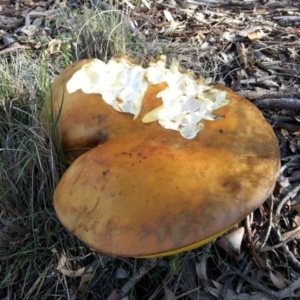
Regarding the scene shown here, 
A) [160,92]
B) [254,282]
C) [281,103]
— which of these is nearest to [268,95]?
[281,103]

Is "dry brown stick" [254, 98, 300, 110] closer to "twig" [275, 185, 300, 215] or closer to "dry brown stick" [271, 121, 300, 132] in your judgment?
"dry brown stick" [271, 121, 300, 132]

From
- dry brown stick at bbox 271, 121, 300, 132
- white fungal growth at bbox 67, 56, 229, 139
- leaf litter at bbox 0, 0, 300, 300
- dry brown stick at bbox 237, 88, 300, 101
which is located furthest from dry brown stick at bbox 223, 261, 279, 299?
dry brown stick at bbox 237, 88, 300, 101

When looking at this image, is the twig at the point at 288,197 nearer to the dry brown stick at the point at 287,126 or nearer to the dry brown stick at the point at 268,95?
the dry brown stick at the point at 287,126

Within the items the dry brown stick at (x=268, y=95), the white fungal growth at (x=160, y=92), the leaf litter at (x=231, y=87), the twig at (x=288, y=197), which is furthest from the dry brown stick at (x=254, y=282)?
the dry brown stick at (x=268, y=95)

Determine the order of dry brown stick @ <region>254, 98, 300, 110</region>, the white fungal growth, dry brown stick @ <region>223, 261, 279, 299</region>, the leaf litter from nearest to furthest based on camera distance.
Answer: the white fungal growth, dry brown stick @ <region>223, 261, 279, 299</region>, the leaf litter, dry brown stick @ <region>254, 98, 300, 110</region>

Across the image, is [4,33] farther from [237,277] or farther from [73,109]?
[237,277]

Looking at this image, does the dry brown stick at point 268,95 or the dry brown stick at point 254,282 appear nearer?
the dry brown stick at point 254,282

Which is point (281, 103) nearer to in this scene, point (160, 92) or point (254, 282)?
point (160, 92)
